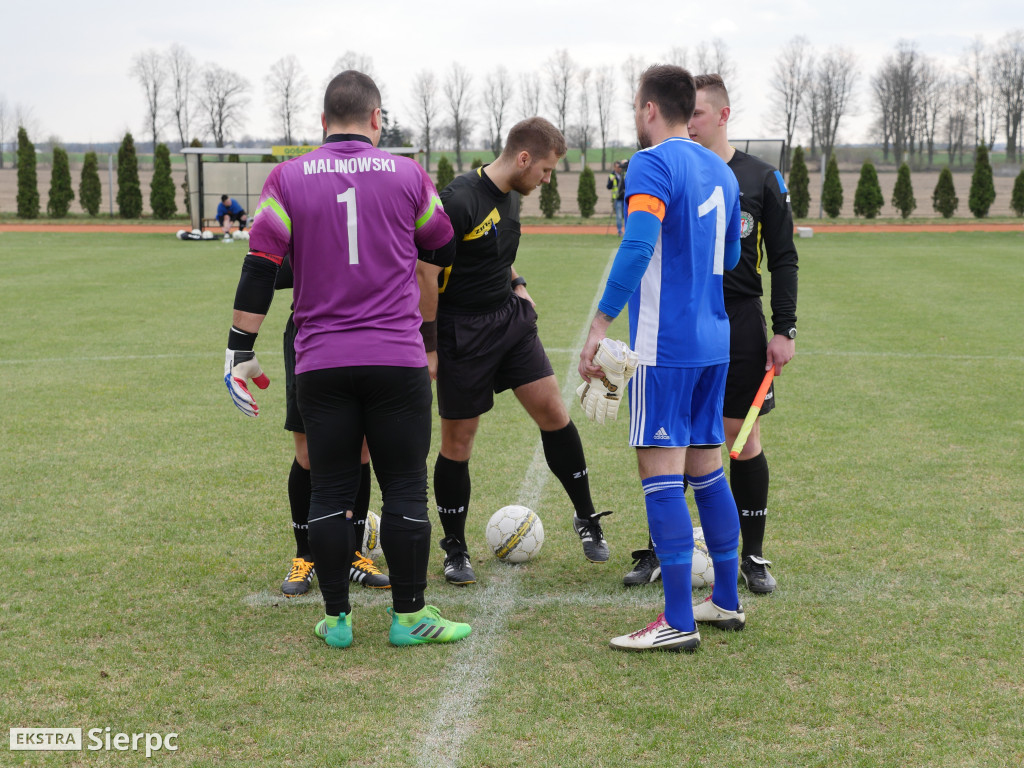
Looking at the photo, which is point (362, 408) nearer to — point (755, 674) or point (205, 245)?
point (755, 674)

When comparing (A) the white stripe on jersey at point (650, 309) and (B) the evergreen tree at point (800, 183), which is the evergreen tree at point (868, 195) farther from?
(A) the white stripe on jersey at point (650, 309)

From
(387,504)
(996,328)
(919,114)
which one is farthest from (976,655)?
(919,114)

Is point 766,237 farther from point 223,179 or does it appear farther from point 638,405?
point 223,179

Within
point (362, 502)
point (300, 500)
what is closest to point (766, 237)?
point (362, 502)

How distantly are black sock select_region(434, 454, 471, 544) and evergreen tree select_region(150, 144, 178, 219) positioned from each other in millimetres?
32957

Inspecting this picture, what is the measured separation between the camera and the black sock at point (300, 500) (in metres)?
4.30

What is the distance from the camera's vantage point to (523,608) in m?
4.03

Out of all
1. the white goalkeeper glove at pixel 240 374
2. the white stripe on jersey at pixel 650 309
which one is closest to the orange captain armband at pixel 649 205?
the white stripe on jersey at pixel 650 309

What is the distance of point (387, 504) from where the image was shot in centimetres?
370

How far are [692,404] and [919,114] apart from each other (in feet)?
276

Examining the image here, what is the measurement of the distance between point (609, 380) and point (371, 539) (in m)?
1.77

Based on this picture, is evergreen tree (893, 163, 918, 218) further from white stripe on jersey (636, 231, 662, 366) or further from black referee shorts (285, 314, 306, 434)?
black referee shorts (285, 314, 306, 434)

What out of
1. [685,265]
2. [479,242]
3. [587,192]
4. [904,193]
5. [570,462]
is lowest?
[570,462]

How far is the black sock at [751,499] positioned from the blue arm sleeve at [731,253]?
0.96 m
